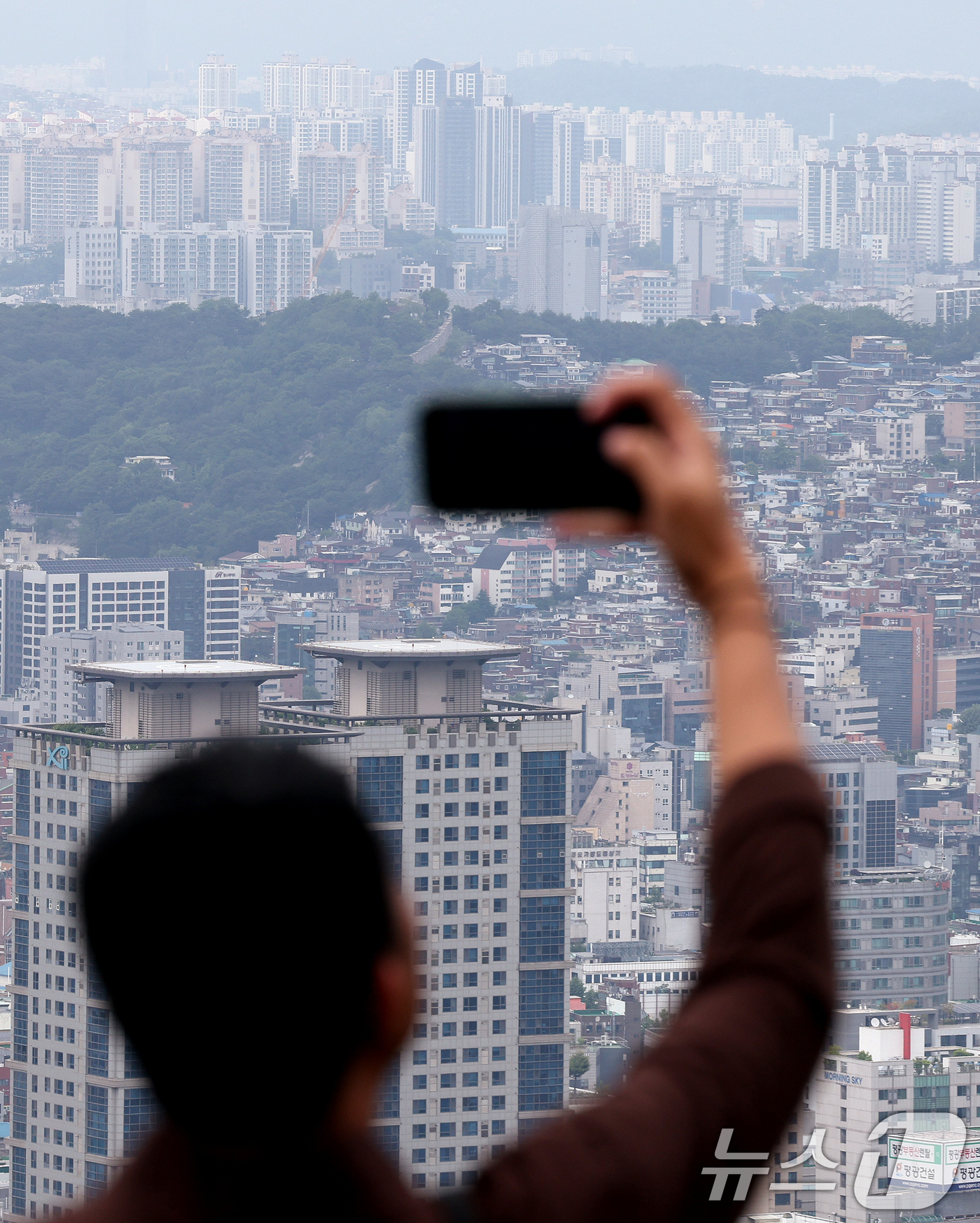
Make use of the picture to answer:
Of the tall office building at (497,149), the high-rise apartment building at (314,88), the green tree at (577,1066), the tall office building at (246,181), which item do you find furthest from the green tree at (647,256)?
the green tree at (577,1066)

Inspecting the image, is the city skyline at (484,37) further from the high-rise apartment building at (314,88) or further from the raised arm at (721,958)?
the raised arm at (721,958)

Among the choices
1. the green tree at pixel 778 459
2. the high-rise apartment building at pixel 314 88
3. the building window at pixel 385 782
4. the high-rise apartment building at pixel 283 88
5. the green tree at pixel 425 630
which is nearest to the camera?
the building window at pixel 385 782

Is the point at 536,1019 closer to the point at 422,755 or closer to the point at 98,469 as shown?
the point at 422,755

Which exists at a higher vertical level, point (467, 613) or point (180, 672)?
point (467, 613)

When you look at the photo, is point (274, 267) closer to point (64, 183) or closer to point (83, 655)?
point (64, 183)

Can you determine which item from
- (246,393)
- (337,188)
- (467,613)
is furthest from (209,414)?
(337,188)

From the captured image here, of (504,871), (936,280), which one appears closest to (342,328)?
(936,280)

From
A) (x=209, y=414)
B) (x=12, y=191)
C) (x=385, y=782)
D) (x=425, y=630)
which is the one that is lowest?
(x=385, y=782)
